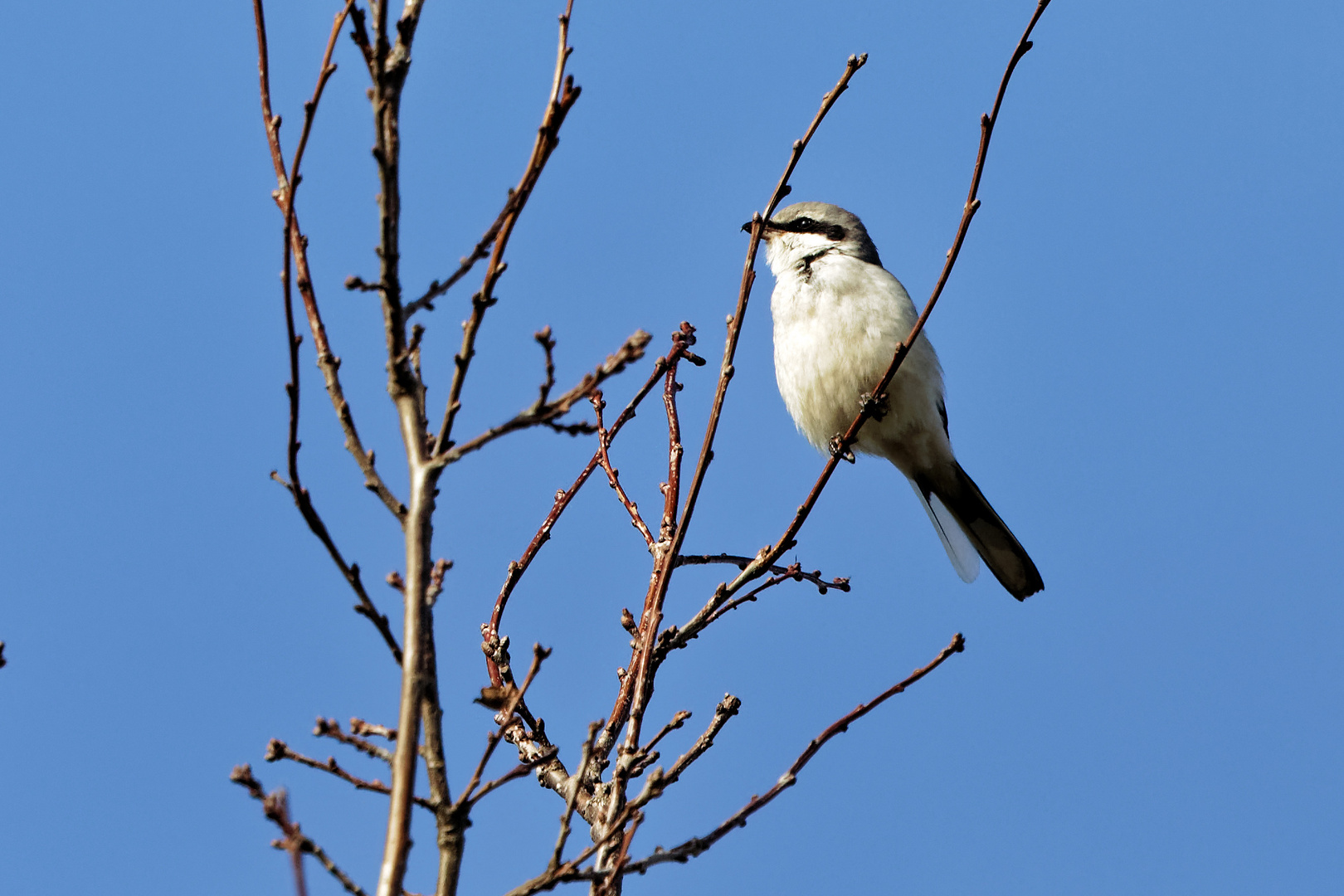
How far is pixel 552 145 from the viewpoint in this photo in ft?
7.26

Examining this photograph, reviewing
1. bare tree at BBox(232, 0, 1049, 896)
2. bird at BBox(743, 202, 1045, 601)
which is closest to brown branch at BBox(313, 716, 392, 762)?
bare tree at BBox(232, 0, 1049, 896)

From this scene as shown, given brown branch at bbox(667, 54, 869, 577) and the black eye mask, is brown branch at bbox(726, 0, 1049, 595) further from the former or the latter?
the black eye mask

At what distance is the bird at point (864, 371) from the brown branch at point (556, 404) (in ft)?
13.1

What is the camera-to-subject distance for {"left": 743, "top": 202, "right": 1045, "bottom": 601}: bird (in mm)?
6199

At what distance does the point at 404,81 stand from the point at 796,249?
16.2ft

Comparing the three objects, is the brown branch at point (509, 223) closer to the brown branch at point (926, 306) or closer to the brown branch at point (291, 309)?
the brown branch at point (291, 309)

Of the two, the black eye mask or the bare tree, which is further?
the black eye mask

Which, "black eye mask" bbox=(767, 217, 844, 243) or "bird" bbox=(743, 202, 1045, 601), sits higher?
"black eye mask" bbox=(767, 217, 844, 243)

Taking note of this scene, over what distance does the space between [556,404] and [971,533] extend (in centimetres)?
523

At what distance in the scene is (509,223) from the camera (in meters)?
2.21

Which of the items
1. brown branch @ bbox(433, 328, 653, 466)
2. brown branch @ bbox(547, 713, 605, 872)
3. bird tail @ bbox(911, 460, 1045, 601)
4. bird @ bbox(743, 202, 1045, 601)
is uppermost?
bird @ bbox(743, 202, 1045, 601)

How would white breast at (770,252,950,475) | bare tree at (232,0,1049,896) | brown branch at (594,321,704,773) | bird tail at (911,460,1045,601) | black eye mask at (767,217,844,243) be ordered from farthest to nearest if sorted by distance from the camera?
black eye mask at (767,217,844,243) → bird tail at (911,460,1045,601) → white breast at (770,252,950,475) → brown branch at (594,321,704,773) → bare tree at (232,0,1049,896)

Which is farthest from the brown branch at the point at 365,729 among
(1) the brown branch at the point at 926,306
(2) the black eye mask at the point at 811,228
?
(2) the black eye mask at the point at 811,228

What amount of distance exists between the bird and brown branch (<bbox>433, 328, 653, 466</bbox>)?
398 cm
